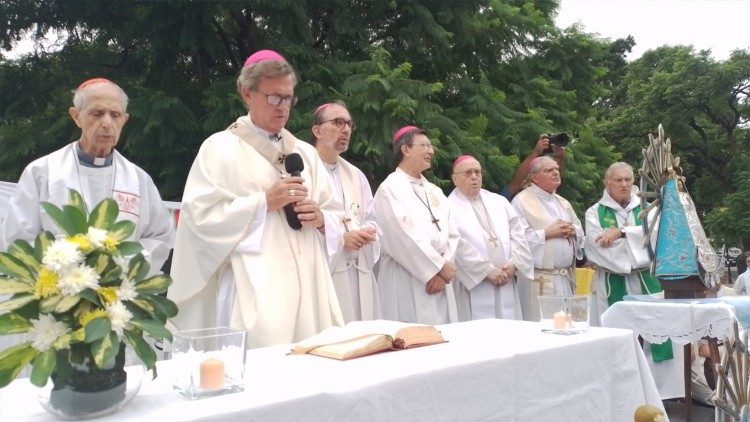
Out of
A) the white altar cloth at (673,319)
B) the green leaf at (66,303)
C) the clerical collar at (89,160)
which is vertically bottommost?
the white altar cloth at (673,319)

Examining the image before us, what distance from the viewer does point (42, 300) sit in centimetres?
155

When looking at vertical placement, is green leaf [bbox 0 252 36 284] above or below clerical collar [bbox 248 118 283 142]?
below

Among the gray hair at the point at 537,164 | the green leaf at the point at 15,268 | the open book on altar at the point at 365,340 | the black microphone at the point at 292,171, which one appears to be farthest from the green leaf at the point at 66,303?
the gray hair at the point at 537,164

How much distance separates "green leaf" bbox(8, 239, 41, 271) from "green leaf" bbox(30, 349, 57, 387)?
0.67ft

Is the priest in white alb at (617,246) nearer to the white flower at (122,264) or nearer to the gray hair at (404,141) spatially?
the gray hair at (404,141)

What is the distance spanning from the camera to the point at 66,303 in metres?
1.53

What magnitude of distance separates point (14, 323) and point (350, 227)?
2936mm

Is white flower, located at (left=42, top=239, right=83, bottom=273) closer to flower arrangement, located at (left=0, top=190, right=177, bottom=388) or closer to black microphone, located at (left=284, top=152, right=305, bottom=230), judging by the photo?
flower arrangement, located at (left=0, top=190, right=177, bottom=388)

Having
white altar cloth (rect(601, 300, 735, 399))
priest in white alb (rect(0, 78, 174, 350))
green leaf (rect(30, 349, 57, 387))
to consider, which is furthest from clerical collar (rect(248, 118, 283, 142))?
white altar cloth (rect(601, 300, 735, 399))

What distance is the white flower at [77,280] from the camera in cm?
153

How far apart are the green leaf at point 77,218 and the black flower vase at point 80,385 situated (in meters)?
0.29

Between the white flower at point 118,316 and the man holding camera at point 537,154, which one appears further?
the man holding camera at point 537,154

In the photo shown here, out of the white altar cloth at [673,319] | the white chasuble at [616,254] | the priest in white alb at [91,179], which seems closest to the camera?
the priest in white alb at [91,179]

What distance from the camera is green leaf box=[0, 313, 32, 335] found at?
5.01 ft
